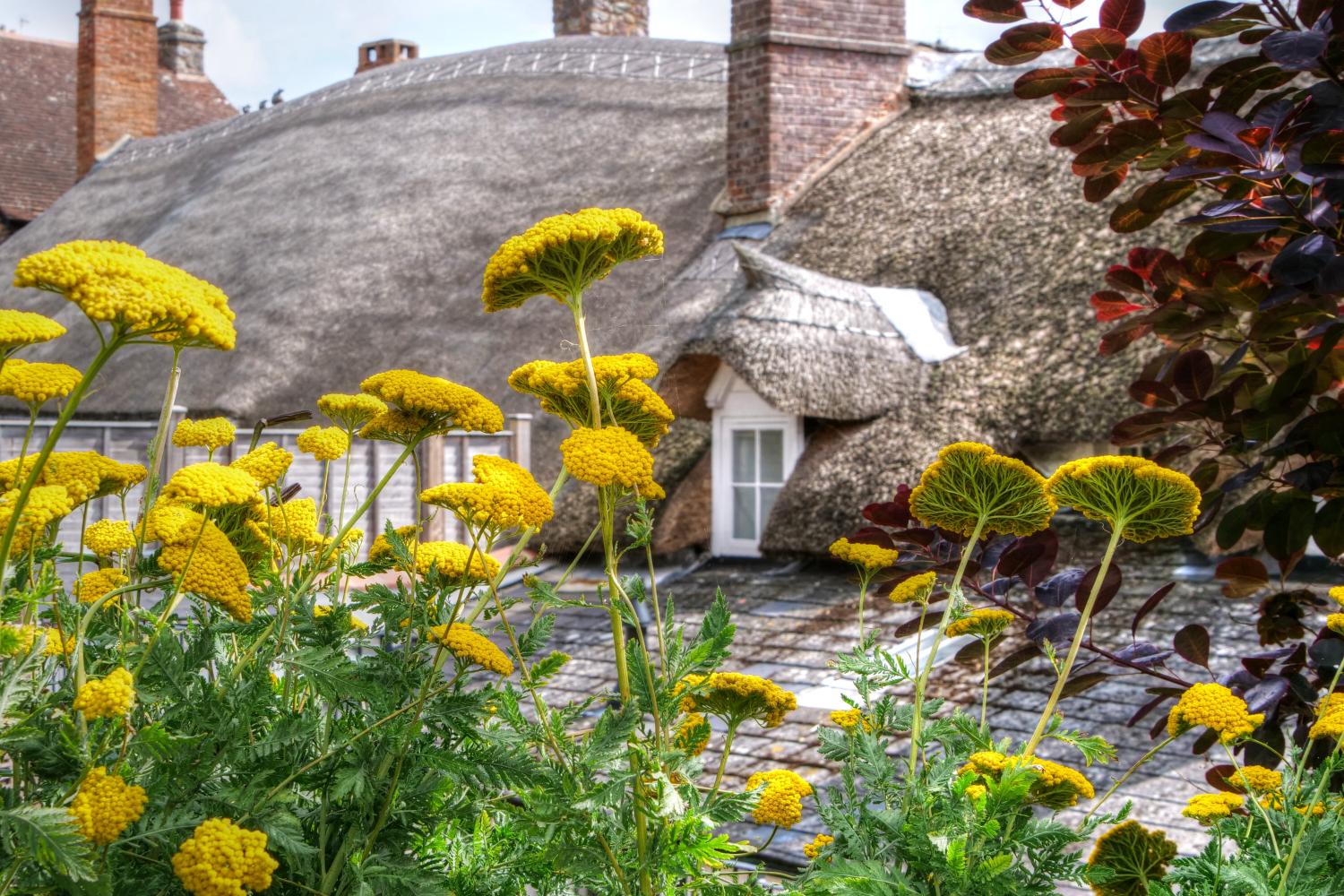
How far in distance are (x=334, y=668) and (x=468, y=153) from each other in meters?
14.4

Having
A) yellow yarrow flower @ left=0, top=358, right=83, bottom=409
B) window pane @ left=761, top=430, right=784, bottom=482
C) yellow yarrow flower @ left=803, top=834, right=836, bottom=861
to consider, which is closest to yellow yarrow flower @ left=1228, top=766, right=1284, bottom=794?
yellow yarrow flower @ left=803, top=834, right=836, bottom=861

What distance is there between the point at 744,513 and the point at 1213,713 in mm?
6890

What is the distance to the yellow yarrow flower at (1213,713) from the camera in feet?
5.91

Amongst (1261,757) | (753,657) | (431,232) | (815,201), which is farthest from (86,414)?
(1261,757)

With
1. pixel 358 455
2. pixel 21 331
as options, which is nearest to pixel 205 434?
pixel 21 331

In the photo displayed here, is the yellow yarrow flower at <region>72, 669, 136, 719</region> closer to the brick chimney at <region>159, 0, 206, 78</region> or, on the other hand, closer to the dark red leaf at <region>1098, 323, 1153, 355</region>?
the dark red leaf at <region>1098, 323, 1153, 355</region>

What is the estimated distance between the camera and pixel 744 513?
8.69m

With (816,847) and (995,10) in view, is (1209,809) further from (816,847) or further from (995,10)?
(995,10)

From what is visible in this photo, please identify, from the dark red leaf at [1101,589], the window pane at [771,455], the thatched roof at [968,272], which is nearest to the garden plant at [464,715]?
the dark red leaf at [1101,589]

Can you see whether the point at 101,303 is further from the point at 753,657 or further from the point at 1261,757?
the point at 753,657

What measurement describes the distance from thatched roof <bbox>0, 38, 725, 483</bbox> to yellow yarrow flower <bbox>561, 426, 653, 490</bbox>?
330 inches

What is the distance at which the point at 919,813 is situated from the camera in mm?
1667

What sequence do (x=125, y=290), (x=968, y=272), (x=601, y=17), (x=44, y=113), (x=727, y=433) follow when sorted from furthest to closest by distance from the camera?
(x=44, y=113) < (x=601, y=17) < (x=968, y=272) < (x=727, y=433) < (x=125, y=290)

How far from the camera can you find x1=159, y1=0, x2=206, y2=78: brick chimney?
27.3 metres
